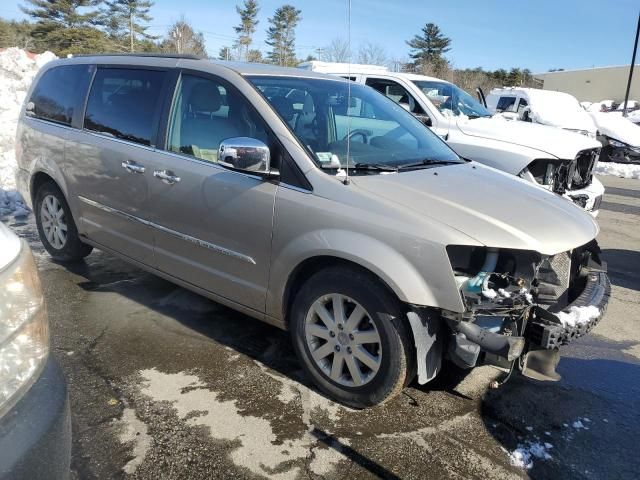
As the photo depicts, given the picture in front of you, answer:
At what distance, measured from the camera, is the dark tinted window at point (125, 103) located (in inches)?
158

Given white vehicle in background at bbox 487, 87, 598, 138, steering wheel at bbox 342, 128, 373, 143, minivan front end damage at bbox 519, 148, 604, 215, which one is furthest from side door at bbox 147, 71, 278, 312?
white vehicle in background at bbox 487, 87, 598, 138

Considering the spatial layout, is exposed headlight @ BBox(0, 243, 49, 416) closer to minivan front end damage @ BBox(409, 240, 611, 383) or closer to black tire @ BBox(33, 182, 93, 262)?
minivan front end damage @ BBox(409, 240, 611, 383)

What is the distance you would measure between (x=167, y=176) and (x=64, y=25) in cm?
4792

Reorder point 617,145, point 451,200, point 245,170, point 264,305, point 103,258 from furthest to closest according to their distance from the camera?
point 617,145, point 103,258, point 264,305, point 245,170, point 451,200

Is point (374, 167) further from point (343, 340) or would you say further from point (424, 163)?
point (343, 340)

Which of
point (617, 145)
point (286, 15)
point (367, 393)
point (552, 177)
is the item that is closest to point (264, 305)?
point (367, 393)

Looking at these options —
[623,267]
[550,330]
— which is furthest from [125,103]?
[623,267]

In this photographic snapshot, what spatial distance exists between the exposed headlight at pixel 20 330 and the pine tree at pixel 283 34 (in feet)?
123

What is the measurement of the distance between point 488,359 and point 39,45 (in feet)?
160

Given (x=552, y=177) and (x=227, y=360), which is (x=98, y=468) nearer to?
(x=227, y=360)

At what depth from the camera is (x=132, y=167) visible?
3979mm

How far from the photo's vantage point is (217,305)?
14.8 feet

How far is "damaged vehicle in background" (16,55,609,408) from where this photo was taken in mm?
2725

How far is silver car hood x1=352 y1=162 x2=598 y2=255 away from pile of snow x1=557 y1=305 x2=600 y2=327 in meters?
0.35
